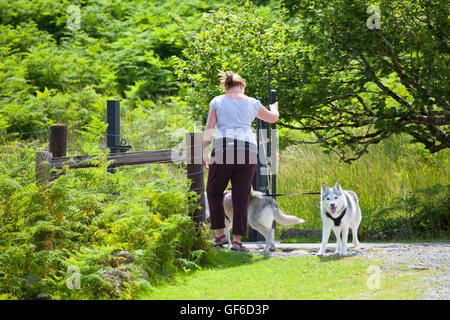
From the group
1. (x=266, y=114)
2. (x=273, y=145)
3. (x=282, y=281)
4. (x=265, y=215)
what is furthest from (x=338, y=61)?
(x=282, y=281)

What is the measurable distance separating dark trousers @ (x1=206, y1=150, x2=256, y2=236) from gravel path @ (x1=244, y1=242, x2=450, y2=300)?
33.3 inches

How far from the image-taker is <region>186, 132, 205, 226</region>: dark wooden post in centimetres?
831

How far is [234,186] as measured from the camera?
8.12 meters

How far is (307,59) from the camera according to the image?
11.3 metres

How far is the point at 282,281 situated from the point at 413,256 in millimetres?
2046

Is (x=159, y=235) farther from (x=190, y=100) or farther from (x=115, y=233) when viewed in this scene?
(x=190, y=100)

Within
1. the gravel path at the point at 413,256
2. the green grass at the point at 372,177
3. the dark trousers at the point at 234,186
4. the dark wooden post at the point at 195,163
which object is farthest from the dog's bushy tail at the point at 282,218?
the green grass at the point at 372,177

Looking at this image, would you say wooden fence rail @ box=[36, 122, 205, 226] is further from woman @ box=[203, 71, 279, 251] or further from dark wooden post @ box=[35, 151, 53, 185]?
woman @ box=[203, 71, 279, 251]

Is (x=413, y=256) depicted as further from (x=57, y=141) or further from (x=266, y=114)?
(x=57, y=141)

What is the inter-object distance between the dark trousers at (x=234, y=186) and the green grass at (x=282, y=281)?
48 centimetres

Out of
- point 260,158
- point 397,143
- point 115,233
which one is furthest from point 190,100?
point 115,233

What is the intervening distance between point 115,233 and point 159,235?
0.55 m

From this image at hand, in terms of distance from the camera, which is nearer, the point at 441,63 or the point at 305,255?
the point at 305,255

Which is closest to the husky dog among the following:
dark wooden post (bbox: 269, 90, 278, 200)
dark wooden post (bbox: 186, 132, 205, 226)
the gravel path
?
the gravel path
